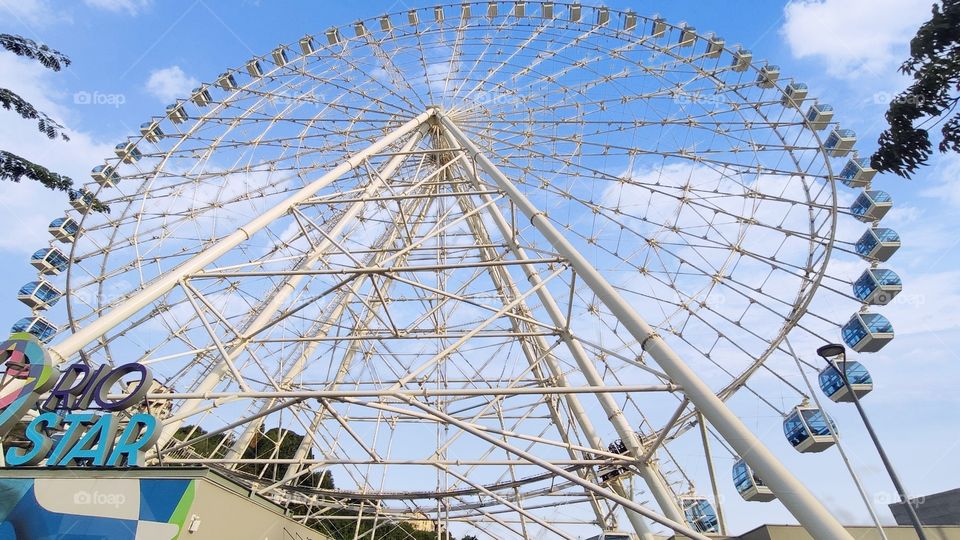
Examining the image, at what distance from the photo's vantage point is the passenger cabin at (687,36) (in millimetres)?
19438

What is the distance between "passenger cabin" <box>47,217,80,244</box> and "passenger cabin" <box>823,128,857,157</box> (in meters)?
24.3

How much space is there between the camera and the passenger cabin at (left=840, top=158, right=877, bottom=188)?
16.7m

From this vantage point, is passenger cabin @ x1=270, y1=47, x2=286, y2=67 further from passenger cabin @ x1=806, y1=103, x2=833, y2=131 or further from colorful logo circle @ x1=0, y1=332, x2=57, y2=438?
passenger cabin @ x1=806, y1=103, x2=833, y2=131

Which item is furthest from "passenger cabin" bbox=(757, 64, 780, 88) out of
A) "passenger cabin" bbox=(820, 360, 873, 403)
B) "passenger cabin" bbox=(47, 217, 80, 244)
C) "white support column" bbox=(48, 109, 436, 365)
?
"passenger cabin" bbox=(47, 217, 80, 244)

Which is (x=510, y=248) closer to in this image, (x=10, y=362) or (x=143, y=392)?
(x=143, y=392)

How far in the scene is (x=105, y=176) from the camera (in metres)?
20.5

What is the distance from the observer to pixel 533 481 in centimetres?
1781

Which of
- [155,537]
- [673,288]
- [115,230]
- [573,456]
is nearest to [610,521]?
[573,456]

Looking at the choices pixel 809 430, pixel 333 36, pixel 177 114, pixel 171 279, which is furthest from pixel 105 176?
pixel 809 430

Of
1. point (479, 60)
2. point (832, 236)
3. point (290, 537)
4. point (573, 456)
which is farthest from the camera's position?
point (479, 60)

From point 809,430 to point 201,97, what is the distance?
2159 cm

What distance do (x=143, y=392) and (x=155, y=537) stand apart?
2739 mm

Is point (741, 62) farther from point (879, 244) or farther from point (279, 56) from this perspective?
point (279, 56)

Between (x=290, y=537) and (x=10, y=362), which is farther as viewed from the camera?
(x=290, y=537)
